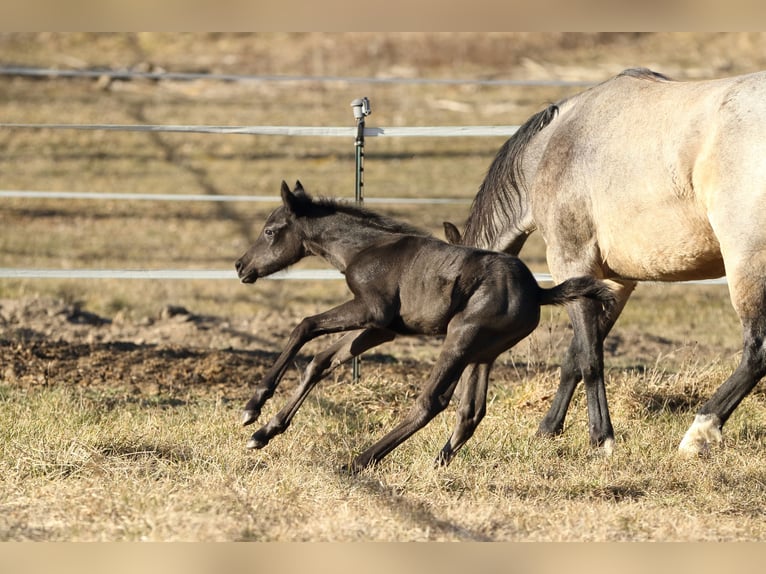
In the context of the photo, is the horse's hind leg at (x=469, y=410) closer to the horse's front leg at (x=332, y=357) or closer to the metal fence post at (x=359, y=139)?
the horse's front leg at (x=332, y=357)

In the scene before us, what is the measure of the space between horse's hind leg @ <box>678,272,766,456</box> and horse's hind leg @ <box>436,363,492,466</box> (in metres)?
1.17

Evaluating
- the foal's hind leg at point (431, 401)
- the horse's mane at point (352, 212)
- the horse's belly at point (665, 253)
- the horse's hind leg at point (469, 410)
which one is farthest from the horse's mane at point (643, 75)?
the foal's hind leg at point (431, 401)

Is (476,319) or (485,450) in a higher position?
(476,319)

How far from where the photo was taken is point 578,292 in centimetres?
556

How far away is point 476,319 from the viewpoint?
548 centimetres

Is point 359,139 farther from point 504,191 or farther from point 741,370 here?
point 741,370

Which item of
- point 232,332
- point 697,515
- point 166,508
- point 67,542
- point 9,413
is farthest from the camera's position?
point 232,332

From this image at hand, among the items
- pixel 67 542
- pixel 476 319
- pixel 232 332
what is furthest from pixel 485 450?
pixel 232 332

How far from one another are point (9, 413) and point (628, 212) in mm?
3827

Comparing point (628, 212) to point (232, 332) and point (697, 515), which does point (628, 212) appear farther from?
point (232, 332)

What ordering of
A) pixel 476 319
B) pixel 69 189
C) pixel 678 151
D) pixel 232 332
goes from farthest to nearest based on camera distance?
pixel 69 189 → pixel 232 332 → pixel 678 151 → pixel 476 319

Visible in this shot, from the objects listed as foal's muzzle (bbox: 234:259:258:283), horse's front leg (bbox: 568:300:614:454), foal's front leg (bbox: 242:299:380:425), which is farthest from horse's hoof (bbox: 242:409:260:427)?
horse's front leg (bbox: 568:300:614:454)

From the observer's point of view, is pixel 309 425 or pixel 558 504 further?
pixel 309 425

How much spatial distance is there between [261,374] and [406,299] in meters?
2.51
